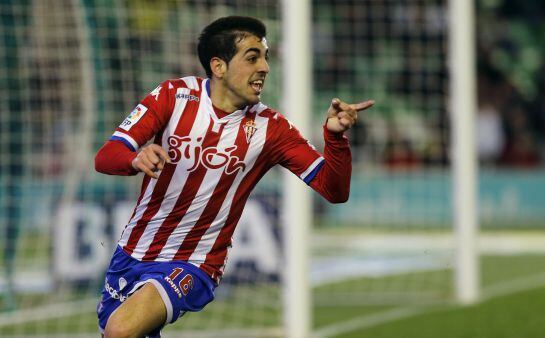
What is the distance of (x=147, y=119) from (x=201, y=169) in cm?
37

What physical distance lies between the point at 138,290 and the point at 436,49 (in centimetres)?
957

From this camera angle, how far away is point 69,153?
14.3 metres

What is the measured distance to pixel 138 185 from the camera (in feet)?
40.3

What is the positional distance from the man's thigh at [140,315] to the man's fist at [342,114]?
114cm

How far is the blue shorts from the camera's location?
6254 millimetres

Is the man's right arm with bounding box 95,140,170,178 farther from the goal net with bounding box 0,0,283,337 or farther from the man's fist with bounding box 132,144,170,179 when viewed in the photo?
the goal net with bounding box 0,0,283,337

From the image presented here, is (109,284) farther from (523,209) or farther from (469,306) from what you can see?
(523,209)

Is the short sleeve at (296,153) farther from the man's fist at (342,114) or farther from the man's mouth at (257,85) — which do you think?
the man's fist at (342,114)

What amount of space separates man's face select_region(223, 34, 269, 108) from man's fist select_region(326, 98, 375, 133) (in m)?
0.43

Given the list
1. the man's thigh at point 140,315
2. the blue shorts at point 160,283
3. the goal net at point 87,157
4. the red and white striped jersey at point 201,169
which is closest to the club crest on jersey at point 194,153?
the red and white striped jersey at point 201,169

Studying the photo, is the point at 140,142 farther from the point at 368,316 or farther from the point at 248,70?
the point at 368,316

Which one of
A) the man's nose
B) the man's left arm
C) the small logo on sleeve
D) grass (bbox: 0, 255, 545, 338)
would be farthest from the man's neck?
grass (bbox: 0, 255, 545, 338)

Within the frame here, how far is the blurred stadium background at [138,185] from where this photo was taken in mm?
11008

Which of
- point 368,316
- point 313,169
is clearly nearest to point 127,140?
point 313,169
